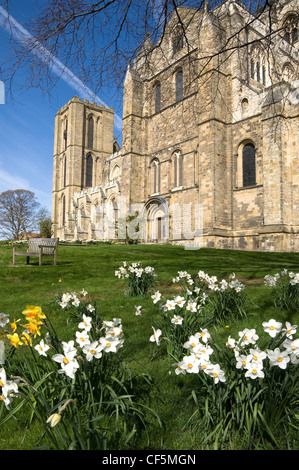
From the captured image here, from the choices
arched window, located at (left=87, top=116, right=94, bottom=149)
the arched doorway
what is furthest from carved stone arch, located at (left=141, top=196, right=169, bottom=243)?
arched window, located at (left=87, top=116, right=94, bottom=149)

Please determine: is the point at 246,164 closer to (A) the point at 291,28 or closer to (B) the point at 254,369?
(A) the point at 291,28

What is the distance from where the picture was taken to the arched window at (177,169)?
24719 mm

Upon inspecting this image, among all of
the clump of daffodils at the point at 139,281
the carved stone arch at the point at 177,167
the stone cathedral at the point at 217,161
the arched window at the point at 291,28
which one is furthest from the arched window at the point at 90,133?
the arched window at the point at 291,28

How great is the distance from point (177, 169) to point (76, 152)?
2659 cm

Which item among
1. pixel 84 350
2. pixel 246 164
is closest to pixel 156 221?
pixel 246 164

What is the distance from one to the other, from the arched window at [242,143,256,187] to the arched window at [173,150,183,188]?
17.5 feet

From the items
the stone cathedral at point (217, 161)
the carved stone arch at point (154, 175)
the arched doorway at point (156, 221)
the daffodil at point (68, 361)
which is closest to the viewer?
the daffodil at point (68, 361)

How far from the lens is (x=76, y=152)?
46594 millimetres

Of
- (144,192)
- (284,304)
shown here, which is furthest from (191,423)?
(144,192)

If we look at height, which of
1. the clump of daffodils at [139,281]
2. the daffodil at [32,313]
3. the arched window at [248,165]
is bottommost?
the clump of daffodils at [139,281]

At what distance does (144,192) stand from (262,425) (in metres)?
26.3

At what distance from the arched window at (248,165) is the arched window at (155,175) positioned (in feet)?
26.5

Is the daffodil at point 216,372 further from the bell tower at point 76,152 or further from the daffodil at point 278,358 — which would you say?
the bell tower at point 76,152
